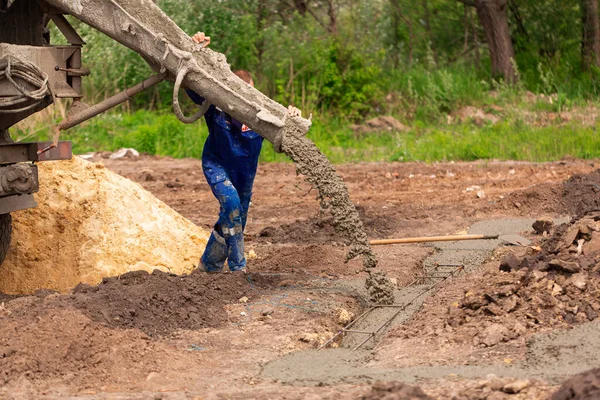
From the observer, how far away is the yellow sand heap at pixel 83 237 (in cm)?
711

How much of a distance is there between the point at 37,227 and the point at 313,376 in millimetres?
3284

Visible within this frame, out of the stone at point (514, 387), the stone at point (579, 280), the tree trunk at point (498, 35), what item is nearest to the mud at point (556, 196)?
the stone at point (579, 280)

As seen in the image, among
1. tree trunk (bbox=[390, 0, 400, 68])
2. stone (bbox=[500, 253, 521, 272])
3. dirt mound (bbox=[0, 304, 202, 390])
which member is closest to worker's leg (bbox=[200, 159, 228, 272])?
dirt mound (bbox=[0, 304, 202, 390])

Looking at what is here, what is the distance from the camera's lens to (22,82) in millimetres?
6066

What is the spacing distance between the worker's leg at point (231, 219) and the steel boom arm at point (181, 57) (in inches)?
30.3

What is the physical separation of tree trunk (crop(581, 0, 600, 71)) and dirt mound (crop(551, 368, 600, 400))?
1342 cm

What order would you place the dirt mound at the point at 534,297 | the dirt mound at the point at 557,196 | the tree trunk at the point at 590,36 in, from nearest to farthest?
the dirt mound at the point at 534,297, the dirt mound at the point at 557,196, the tree trunk at the point at 590,36

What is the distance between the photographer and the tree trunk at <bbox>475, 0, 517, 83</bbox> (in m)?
16.8

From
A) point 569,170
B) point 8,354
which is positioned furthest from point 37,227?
point 569,170

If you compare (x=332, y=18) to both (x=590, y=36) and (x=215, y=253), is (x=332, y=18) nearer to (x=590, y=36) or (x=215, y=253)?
(x=590, y=36)

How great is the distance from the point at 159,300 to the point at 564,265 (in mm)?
2567

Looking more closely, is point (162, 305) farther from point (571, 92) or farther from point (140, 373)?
point (571, 92)

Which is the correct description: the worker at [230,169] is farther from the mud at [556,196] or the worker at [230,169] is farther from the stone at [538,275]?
the mud at [556,196]

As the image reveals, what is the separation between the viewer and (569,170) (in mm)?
11727
